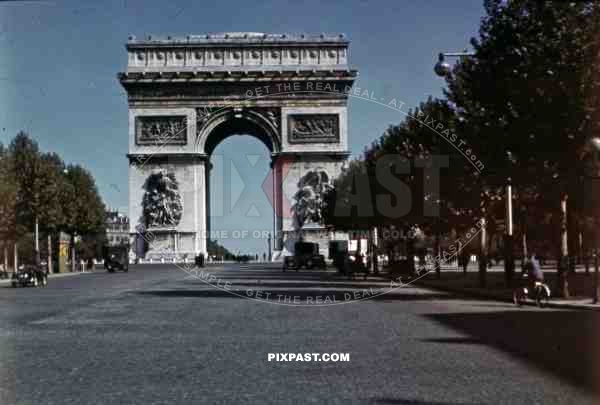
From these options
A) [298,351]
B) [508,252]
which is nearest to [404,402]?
[298,351]

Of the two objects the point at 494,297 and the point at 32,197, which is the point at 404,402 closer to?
the point at 494,297

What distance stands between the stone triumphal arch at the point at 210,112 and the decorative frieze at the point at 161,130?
8 centimetres

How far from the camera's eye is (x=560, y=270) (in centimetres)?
2775

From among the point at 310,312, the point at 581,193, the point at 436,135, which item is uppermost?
the point at 436,135

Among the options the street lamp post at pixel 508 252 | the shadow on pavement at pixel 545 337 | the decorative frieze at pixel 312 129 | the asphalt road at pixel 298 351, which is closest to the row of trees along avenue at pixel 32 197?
the decorative frieze at pixel 312 129

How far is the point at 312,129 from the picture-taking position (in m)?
81.2

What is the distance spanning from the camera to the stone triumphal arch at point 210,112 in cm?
8056

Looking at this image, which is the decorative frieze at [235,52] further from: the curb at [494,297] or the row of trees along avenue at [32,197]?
the curb at [494,297]

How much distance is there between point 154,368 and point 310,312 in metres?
10.2

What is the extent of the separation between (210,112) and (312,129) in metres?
8.34

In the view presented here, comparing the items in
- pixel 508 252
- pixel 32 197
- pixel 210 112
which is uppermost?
pixel 210 112

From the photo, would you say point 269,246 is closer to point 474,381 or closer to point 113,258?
point 113,258

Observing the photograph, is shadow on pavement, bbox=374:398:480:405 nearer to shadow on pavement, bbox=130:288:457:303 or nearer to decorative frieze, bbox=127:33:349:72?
shadow on pavement, bbox=130:288:457:303

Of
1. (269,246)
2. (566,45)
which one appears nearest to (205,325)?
(566,45)
